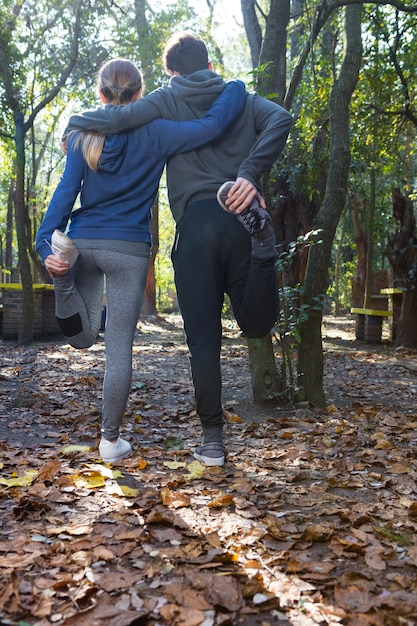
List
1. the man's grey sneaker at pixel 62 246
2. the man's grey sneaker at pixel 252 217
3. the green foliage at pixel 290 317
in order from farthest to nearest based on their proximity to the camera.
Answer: the green foliage at pixel 290 317 < the man's grey sneaker at pixel 62 246 < the man's grey sneaker at pixel 252 217

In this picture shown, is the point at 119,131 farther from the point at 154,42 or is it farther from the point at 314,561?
the point at 154,42

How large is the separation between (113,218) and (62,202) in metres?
0.27

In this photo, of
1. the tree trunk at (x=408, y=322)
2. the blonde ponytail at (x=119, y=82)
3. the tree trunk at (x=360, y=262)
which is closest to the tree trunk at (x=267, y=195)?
the blonde ponytail at (x=119, y=82)

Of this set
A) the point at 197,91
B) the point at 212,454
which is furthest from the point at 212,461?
the point at 197,91

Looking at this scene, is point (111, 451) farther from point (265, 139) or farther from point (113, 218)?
point (265, 139)

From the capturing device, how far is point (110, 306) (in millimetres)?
3195

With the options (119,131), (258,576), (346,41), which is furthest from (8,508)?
(346,41)

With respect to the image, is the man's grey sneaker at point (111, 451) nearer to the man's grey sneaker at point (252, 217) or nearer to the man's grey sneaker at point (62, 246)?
the man's grey sneaker at point (62, 246)

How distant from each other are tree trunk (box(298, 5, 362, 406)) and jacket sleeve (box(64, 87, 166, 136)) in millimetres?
2416

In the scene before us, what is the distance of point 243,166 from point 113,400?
138cm

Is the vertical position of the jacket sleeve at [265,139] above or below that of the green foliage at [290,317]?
above

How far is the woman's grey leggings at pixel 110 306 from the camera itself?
3.10 m

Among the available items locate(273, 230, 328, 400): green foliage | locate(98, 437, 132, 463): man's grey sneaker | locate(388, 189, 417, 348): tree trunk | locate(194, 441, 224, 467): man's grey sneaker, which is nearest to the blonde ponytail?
locate(98, 437, 132, 463): man's grey sneaker

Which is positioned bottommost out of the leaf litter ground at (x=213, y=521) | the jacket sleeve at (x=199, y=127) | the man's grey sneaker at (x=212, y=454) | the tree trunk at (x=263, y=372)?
the leaf litter ground at (x=213, y=521)
